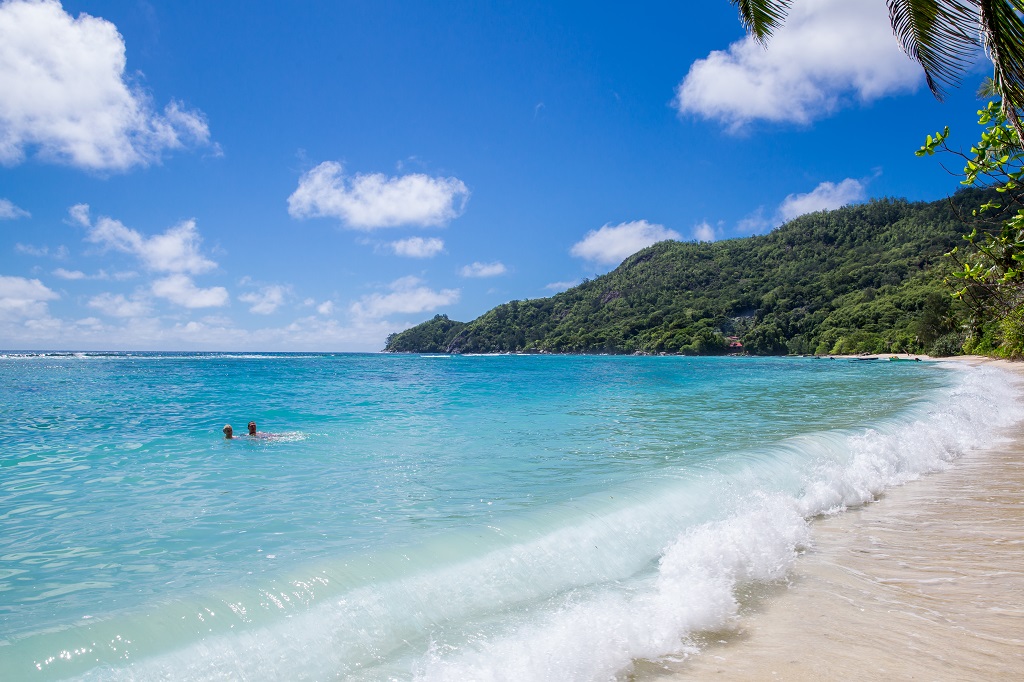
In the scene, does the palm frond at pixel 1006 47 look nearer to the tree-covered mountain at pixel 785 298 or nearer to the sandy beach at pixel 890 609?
the sandy beach at pixel 890 609

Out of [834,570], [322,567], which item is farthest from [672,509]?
[322,567]

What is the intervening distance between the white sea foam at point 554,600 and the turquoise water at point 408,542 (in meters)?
0.02

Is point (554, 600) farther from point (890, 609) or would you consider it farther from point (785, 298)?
point (785, 298)

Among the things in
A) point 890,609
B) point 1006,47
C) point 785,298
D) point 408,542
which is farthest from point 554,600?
point 785,298

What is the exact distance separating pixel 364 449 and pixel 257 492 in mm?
3857

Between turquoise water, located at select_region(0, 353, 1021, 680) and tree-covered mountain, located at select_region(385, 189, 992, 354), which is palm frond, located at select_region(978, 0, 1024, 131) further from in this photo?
tree-covered mountain, located at select_region(385, 189, 992, 354)

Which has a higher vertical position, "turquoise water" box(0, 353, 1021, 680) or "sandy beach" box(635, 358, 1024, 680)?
"turquoise water" box(0, 353, 1021, 680)

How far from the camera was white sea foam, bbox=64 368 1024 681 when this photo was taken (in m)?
3.51

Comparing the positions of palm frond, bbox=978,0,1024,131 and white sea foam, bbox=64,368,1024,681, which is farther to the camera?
palm frond, bbox=978,0,1024,131

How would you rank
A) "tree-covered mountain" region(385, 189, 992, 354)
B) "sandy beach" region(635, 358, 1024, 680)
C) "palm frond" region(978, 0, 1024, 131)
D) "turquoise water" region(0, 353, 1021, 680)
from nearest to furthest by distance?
"sandy beach" region(635, 358, 1024, 680)
"turquoise water" region(0, 353, 1021, 680)
"palm frond" region(978, 0, 1024, 131)
"tree-covered mountain" region(385, 189, 992, 354)

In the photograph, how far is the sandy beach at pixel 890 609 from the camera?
3451 millimetres

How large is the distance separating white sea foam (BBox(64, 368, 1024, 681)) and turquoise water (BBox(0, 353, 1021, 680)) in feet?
0.06

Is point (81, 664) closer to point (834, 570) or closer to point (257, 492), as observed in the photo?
point (257, 492)

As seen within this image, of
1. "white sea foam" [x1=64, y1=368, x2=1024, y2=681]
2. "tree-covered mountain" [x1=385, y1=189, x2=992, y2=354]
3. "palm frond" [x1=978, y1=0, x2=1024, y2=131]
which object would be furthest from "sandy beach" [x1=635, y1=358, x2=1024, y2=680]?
"tree-covered mountain" [x1=385, y1=189, x2=992, y2=354]
